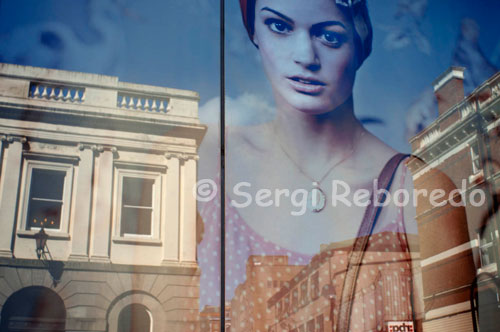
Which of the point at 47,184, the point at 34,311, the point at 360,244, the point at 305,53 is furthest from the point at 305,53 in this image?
the point at 34,311

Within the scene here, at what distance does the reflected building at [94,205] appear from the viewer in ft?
11.3

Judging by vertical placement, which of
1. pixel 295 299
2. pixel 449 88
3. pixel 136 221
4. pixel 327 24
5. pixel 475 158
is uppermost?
pixel 327 24

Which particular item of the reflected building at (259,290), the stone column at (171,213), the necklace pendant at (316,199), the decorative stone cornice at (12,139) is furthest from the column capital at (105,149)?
the necklace pendant at (316,199)

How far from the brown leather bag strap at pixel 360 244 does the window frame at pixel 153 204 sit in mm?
1288

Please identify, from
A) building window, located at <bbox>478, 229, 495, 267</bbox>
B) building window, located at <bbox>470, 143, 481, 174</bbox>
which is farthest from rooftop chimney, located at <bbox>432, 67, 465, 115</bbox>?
building window, located at <bbox>478, 229, 495, 267</bbox>

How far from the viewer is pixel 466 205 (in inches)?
173

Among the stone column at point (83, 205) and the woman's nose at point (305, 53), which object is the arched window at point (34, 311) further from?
the woman's nose at point (305, 53)

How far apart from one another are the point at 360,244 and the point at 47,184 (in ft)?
6.90

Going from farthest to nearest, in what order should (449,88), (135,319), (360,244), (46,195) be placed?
(449,88) < (360,244) < (46,195) < (135,319)

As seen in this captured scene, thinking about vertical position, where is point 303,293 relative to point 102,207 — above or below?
below

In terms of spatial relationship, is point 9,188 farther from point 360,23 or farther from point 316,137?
point 360,23

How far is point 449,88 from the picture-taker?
15.3 feet

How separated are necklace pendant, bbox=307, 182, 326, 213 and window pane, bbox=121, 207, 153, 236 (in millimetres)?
1135

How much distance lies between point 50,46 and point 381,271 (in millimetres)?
2713
